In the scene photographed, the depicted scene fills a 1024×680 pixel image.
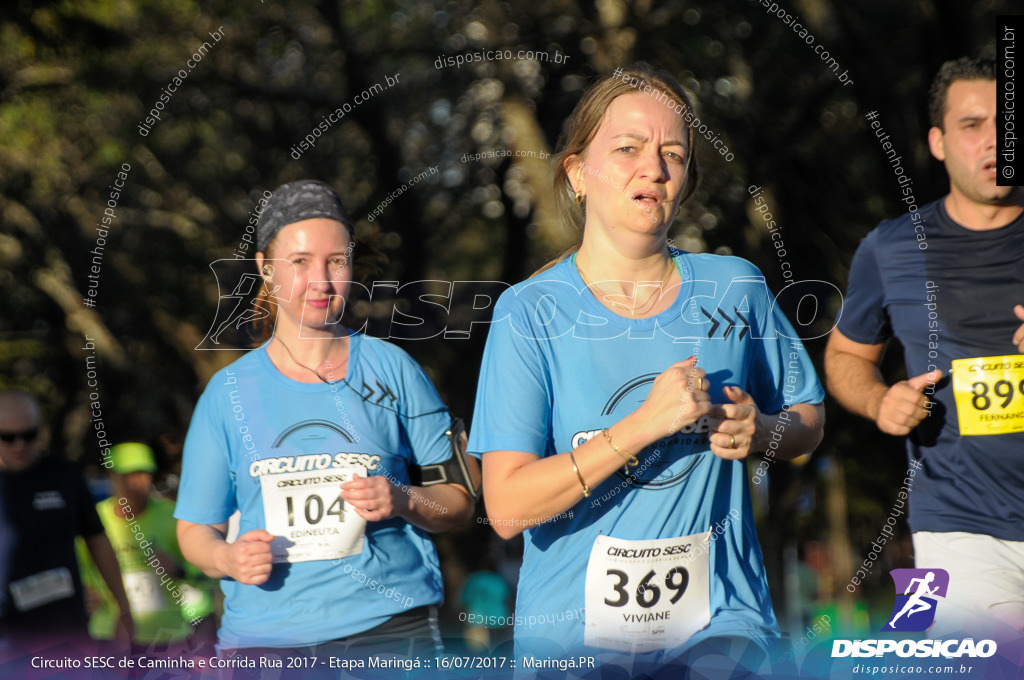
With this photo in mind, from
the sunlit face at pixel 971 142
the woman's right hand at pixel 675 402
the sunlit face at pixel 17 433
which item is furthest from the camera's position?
the sunlit face at pixel 17 433

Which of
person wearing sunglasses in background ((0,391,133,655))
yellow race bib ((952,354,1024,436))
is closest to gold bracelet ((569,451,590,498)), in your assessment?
yellow race bib ((952,354,1024,436))

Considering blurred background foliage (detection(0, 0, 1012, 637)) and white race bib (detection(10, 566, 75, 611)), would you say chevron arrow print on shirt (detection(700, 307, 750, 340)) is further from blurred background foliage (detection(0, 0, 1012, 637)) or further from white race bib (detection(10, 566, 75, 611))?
white race bib (detection(10, 566, 75, 611))

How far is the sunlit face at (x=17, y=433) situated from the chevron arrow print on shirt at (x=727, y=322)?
3181 mm

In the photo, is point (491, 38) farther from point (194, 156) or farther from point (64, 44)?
point (194, 156)

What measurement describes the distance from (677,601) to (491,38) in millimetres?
3846

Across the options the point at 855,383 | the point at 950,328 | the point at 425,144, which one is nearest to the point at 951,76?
the point at 950,328

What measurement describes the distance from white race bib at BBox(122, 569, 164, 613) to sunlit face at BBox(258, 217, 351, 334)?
117 inches

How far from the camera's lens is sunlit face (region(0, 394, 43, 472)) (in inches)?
177

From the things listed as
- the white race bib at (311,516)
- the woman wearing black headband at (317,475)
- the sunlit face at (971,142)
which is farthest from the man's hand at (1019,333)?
the white race bib at (311,516)

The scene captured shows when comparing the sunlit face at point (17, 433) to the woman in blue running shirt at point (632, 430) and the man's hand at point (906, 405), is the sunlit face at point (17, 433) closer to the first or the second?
the woman in blue running shirt at point (632, 430)

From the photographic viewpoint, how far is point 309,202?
327 centimetres

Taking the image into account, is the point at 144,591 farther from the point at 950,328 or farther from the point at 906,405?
the point at 950,328

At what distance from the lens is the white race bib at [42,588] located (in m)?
4.35

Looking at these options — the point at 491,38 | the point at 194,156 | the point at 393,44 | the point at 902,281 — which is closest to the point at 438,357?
the point at 491,38
